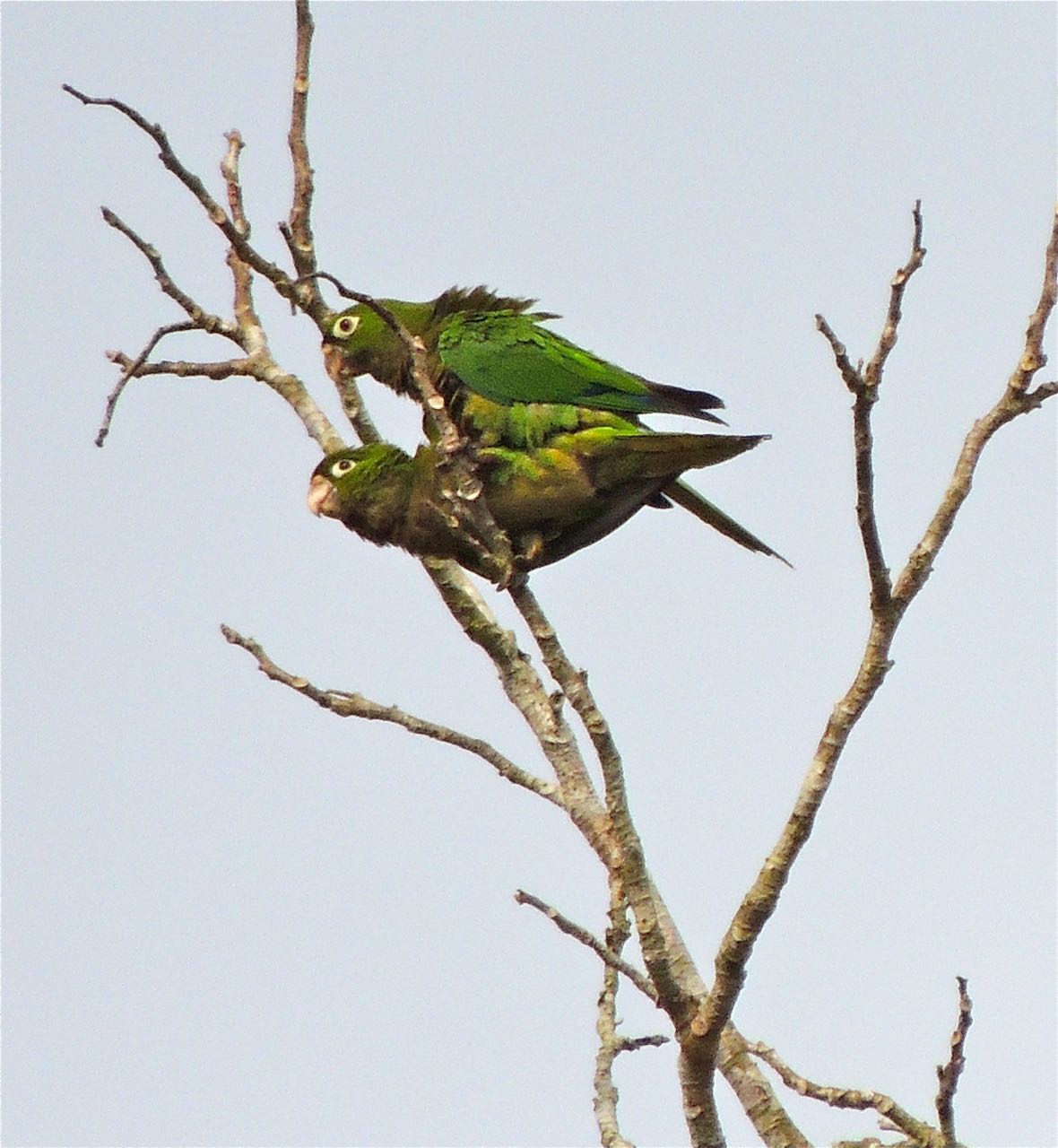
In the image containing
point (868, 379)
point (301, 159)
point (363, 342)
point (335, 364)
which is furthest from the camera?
point (363, 342)

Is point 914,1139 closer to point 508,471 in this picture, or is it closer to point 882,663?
point 882,663

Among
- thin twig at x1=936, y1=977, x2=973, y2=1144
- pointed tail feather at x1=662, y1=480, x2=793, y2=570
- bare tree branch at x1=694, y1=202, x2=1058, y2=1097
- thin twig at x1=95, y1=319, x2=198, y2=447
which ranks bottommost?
thin twig at x1=936, y1=977, x2=973, y2=1144

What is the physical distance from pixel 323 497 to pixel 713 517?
1.86m

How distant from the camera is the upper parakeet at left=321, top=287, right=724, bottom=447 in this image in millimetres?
6953

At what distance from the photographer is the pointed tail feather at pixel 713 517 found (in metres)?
7.39

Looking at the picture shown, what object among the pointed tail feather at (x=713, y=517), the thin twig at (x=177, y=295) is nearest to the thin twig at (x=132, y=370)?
the thin twig at (x=177, y=295)

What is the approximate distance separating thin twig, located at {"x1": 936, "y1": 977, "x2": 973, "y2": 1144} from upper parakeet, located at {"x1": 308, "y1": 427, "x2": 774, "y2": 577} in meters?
3.09

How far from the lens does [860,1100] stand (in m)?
3.98

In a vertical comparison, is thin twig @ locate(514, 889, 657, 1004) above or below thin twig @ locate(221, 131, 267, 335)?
Result: below

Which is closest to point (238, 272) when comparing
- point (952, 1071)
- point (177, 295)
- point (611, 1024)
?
point (177, 295)

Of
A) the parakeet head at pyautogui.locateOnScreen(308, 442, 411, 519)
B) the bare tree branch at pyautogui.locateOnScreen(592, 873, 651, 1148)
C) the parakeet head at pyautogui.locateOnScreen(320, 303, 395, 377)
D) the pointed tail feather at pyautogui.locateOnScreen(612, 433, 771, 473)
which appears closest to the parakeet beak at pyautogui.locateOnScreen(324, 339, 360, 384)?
the parakeet head at pyautogui.locateOnScreen(320, 303, 395, 377)

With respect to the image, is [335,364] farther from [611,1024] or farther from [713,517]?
[611,1024]

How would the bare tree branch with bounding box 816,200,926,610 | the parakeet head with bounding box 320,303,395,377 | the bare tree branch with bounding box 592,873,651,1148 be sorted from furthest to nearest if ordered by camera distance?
1. the parakeet head with bounding box 320,303,395,377
2. the bare tree branch with bounding box 592,873,651,1148
3. the bare tree branch with bounding box 816,200,926,610

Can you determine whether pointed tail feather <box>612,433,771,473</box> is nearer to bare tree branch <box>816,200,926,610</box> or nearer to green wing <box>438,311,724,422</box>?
green wing <box>438,311,724,422</box>
